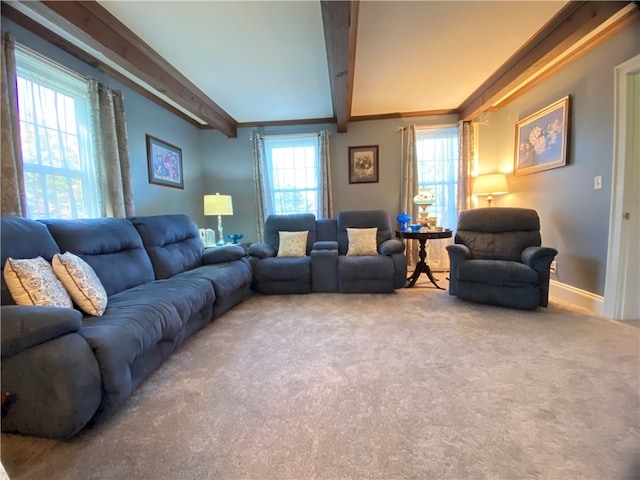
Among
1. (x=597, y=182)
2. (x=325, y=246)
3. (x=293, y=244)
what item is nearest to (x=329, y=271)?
(x=325, y=246)

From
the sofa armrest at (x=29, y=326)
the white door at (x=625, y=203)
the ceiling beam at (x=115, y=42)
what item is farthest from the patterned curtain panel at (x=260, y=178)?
the white door at (x=625, y=203)

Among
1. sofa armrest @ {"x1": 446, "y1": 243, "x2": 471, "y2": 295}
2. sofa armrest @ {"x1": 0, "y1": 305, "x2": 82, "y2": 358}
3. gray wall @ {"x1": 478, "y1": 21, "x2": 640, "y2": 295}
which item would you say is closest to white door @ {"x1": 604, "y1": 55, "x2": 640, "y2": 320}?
gray wall @ {"x1": 478, "y1": 21, "x2": 640, "y2": 295}

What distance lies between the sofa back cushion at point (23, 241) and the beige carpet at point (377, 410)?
0.91m

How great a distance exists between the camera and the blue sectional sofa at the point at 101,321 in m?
1.12

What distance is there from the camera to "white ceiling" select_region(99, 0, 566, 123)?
198cm

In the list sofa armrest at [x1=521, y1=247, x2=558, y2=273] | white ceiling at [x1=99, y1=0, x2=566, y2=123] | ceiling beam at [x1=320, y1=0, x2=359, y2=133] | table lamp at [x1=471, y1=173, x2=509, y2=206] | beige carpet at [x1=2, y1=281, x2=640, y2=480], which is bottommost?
beige carpet at [x1=2, y1=281, x2=640, y2=480]

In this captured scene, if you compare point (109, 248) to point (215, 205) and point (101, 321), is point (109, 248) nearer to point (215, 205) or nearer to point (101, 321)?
point (101, 321)

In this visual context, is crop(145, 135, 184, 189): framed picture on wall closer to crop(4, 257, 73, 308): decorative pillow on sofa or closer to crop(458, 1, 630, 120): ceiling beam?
crop(4, 257, 73, 308): decorative pillow on sofa

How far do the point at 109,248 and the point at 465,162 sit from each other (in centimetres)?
448

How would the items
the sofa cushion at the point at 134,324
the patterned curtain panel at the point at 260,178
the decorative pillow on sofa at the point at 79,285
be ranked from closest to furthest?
the sofa cushion at the point at 134,324
the decorative pillow on sofa at the point at 79,285
the patterned curtain panel at the point at 260,178

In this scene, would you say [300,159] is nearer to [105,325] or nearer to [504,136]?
[504,136]

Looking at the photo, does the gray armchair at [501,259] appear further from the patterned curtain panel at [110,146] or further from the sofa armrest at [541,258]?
the patterned curtain panel at [110,146]

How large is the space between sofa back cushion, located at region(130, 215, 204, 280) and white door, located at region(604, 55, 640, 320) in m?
3.85

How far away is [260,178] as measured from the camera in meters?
4.48
